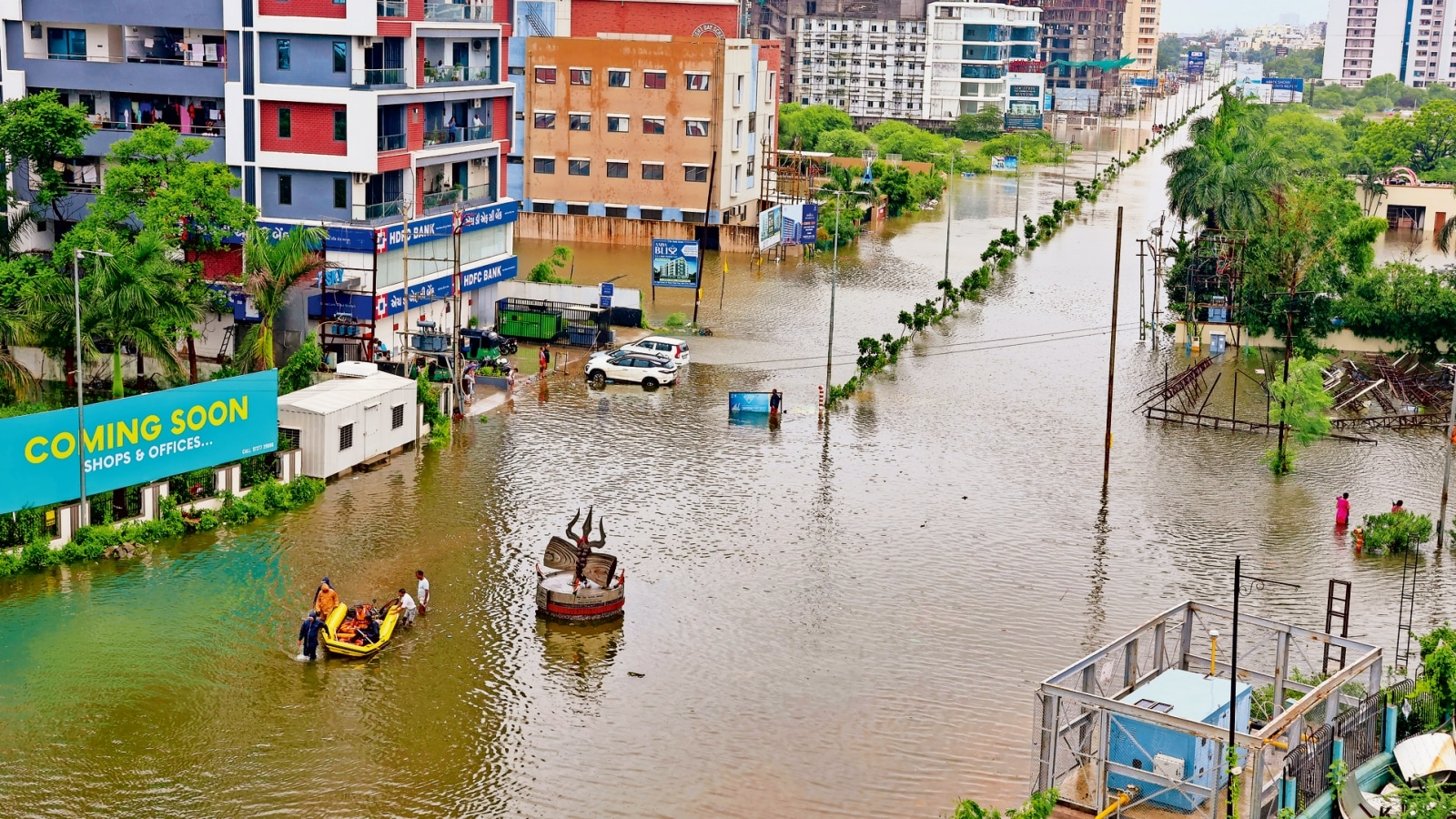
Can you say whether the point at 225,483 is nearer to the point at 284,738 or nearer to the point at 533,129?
the point at 284,738

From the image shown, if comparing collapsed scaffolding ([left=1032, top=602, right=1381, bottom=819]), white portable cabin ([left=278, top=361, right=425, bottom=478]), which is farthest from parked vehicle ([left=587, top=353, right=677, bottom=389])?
collapsed scaffolding ([left=1032, top=602, right=1381, bottom=819])

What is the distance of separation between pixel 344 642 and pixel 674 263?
43822 millimetres

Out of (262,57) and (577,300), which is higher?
(262,57)

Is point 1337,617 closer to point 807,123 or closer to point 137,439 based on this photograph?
point 137,439

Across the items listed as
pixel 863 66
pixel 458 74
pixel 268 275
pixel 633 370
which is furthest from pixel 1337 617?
pixel 863 66

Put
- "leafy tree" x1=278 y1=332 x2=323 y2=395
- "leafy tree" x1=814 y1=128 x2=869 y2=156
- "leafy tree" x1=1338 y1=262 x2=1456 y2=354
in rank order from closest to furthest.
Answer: "leafy tree" x1=278 y1=332 x2=323 y2=395
"leafy tree" x1=1338 y1=262 x2=1456 y2=354
"leafy tree" x1=814 y1=128 x2=869 y2=156

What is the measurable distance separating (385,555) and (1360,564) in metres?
23.4

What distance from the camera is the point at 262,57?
5591cm

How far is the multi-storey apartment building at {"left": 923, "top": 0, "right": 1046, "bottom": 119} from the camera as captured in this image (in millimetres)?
183500

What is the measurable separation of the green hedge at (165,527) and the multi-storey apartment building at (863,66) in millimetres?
149656

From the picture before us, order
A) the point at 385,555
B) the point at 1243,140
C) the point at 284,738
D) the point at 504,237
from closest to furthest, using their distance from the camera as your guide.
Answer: the point at 284,738
the point at 385,555
the point at 504,237
the point at 1243,140

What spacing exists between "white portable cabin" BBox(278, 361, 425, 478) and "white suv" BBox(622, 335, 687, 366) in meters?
12.0

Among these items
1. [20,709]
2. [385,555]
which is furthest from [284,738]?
[385,555]

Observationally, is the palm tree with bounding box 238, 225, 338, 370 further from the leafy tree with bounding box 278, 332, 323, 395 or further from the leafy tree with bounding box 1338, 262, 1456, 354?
the leafy tree with bounding box 1338, 262, 1456, 354
